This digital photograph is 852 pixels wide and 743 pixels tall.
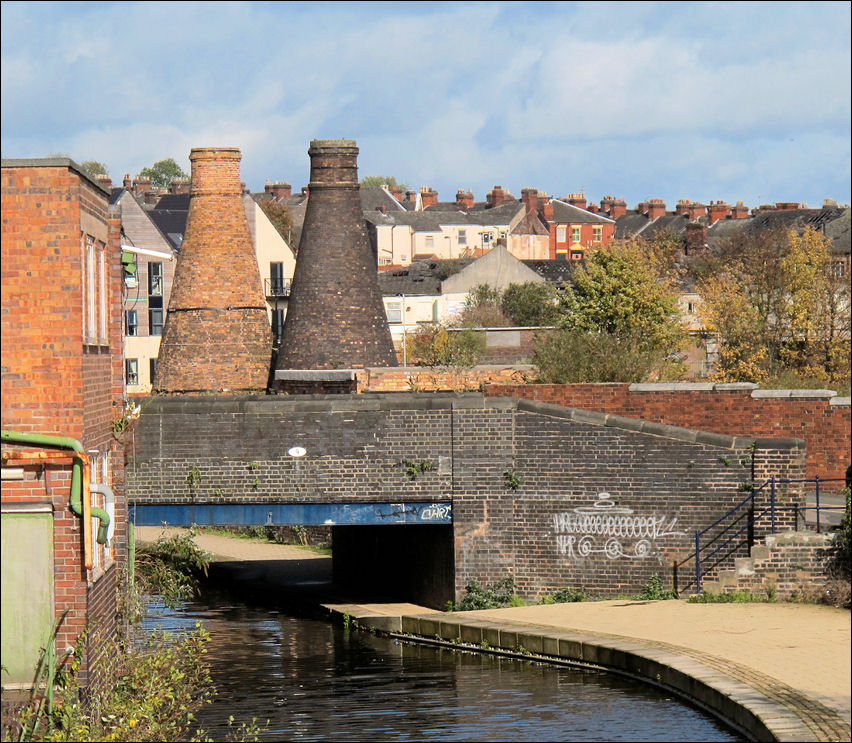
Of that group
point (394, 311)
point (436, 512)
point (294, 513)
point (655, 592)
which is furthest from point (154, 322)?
point (655, 592)

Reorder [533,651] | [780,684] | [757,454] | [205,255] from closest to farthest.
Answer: [780,684], [533,651], [757,454], [205,255]

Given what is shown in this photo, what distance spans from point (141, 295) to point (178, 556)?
3698 cm

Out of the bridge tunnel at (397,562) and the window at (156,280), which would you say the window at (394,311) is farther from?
the bridge tunnel at (397,562)

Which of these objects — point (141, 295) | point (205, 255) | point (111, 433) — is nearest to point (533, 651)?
point (111, 433)

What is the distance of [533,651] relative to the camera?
20.3 m

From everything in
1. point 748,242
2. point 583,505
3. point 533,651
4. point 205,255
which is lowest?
point 533,651

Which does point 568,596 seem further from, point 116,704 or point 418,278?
point 418,278

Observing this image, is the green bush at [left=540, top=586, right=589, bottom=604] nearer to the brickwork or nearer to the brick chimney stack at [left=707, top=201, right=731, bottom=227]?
the brickwork

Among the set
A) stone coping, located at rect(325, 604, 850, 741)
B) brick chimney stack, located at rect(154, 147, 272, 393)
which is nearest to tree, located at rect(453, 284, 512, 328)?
brick chimney stack, located at rect(154, 147, 272, 393)

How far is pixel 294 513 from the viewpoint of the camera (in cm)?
2447

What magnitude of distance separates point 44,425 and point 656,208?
283ft

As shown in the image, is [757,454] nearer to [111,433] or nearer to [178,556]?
[178,556]

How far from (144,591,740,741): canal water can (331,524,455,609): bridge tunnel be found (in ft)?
6.69

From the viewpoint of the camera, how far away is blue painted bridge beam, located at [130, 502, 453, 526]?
24.4 meters
